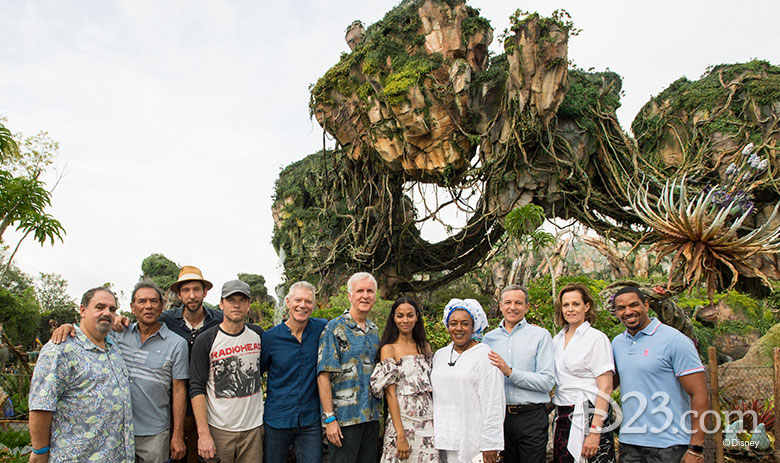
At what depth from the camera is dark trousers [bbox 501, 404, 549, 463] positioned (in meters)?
2.81

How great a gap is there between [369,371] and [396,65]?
10.3 meters

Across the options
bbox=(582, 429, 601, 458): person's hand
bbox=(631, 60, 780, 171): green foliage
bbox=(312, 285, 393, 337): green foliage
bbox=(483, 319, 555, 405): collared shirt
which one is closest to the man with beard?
bbox=(483, 319, 555, 405): collared shirt

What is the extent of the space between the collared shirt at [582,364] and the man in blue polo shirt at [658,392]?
17 cm

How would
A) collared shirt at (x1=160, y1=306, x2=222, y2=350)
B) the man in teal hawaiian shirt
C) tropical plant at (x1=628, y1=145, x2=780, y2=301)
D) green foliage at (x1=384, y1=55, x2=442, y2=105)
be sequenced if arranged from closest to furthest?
the man in teal hawaiian shirt, collared shirt at (x1=160, y1=306, x2=222, y2=350), tropical plant at (x1=628, y1=145, x2=780, y2=301), green foliage at (x1=384, y1=55, x2=442, y2=105)

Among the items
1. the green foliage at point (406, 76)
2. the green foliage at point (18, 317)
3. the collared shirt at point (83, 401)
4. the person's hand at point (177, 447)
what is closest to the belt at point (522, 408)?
the person's hand at point (177, 447)

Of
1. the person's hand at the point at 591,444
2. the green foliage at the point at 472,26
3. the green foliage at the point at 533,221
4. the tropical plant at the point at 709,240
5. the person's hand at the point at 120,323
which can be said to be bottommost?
the person's hand at the point at 591,444

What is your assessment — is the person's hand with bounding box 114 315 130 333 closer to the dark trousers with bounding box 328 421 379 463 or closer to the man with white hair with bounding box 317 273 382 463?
the man with white hair with bounding box 317 273 382 463

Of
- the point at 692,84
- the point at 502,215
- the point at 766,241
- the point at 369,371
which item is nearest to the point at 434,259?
the point at 502,215

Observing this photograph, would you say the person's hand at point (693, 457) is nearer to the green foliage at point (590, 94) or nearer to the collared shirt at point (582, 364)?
the collared shirt at point (582, 364)

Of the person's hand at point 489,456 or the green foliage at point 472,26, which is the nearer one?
the person's hand at point 489,456

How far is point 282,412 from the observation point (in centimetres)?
288

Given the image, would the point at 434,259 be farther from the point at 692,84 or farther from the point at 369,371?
the point at 369,371

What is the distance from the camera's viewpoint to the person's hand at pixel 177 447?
2.79 meters

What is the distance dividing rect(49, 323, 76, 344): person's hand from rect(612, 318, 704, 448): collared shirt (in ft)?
10.1
